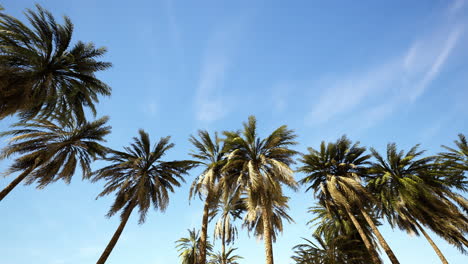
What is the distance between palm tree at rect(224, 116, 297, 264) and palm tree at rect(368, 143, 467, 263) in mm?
9084

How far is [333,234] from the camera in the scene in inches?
899

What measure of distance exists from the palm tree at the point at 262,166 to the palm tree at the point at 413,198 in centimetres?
908

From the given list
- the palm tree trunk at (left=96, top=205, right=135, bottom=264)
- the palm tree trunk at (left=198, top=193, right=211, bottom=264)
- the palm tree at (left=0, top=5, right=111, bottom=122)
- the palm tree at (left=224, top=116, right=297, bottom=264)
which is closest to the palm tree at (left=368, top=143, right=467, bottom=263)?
the palm tree at (left=224, top=116, right=297, bottom=264)

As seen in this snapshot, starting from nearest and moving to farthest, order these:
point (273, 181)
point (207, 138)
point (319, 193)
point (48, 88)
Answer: point (48, 88) → point (273, 181) → point (207, 138) → point (319, 193)

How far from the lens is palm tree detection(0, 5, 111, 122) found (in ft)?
39.2

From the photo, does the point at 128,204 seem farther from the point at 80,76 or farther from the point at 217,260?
the point at 217,260

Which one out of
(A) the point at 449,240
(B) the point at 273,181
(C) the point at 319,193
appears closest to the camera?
(B) the point at 273,181

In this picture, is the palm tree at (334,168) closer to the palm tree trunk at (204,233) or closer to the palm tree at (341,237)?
the palm tree at (341,237)

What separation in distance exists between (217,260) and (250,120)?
21.2 meters

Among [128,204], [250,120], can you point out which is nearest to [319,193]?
[250,120]

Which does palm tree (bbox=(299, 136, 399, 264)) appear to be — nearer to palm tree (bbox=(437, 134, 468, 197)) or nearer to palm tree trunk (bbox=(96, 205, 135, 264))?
palm tree (bbox=(437, 134, 468, 197))

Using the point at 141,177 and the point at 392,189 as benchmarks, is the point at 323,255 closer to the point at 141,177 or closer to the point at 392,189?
the point at 392,189

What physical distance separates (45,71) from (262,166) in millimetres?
14489

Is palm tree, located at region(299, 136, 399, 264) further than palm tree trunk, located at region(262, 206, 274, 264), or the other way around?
palm tree, located at region(299, 136, 399, 264)
